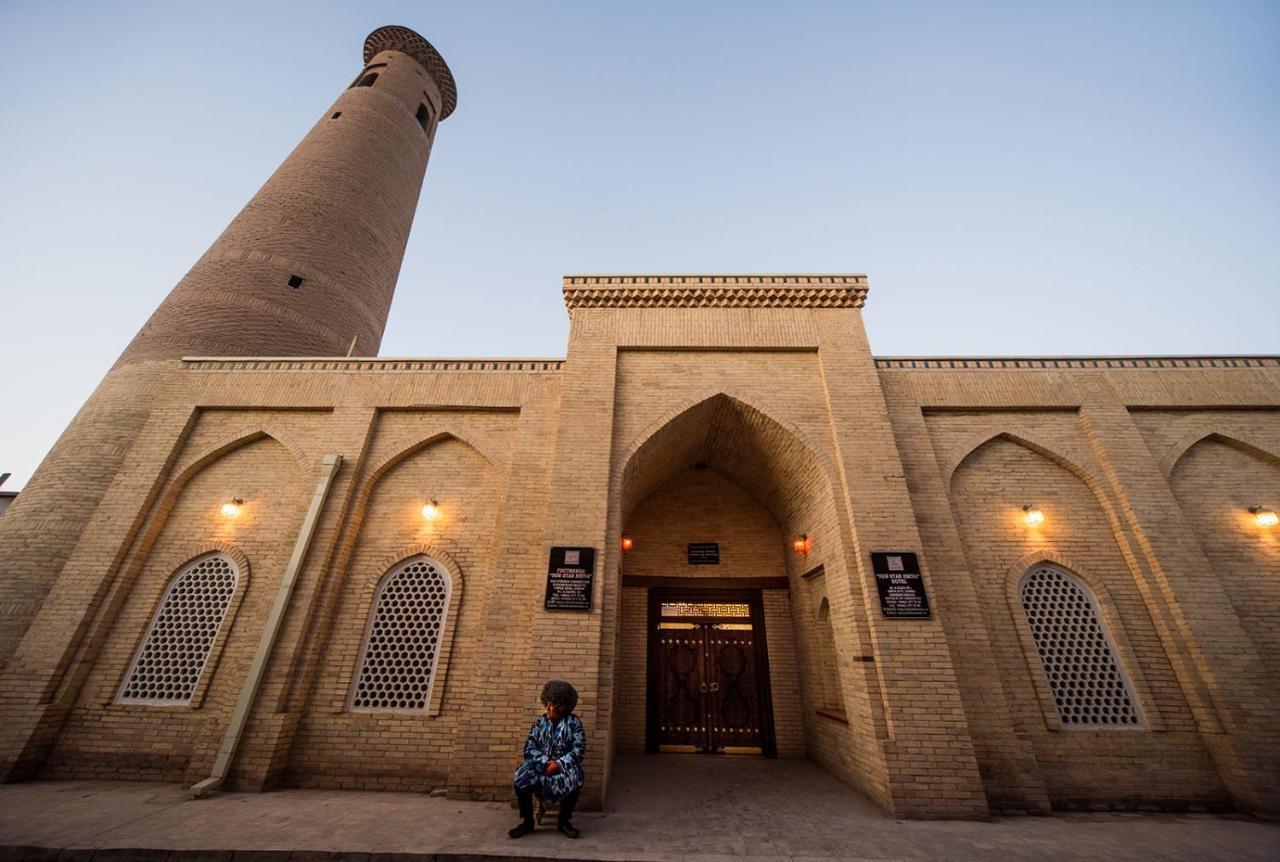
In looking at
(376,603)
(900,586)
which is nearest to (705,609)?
(900,586)

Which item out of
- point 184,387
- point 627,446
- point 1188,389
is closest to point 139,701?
point 184,387

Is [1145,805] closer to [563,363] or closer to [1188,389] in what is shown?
[1188,389]

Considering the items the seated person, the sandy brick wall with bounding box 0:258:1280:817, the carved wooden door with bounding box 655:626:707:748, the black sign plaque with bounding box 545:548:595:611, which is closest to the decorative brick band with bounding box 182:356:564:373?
the sandy brick wall with bounding box 0:258:1280:817

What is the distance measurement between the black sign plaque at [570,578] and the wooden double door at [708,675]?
301 cm

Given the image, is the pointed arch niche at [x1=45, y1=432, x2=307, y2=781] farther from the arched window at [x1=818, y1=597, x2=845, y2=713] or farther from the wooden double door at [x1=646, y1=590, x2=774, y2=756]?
the arched window at [x1=818, y1=597, x2=845, y2=713]

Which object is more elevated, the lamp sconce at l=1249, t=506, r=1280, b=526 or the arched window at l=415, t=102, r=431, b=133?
the arched window at l=415, t=102, r=431, b=133

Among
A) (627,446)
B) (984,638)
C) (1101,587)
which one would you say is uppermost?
(627,446)

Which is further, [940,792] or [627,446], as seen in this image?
[627,446]

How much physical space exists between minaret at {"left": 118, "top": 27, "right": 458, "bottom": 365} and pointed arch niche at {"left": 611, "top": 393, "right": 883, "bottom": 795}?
6114mm

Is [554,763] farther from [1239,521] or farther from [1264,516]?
[1264,516]

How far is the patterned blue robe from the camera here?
4.14 meters

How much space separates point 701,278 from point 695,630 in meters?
5.67

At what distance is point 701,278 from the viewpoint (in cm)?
760

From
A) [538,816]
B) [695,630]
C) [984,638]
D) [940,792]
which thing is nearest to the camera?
[538,816]
